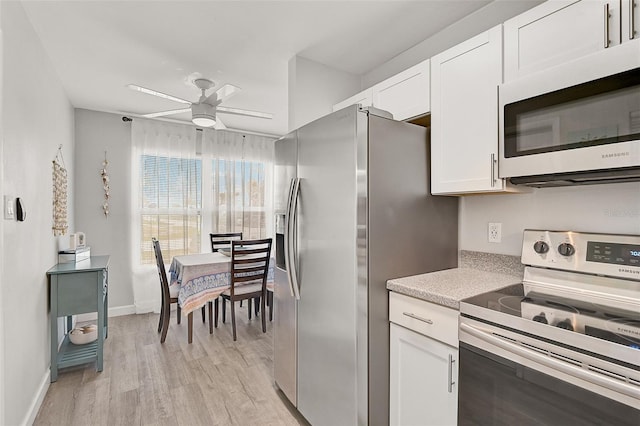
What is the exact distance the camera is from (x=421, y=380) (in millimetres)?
1521

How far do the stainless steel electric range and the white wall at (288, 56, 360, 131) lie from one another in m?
1.81

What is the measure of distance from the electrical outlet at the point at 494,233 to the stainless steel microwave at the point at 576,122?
409 mm

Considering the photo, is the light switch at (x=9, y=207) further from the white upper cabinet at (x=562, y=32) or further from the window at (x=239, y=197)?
the window at (x=239, y=197)

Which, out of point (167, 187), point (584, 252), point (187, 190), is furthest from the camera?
point (187, 190)

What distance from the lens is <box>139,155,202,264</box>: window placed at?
4324mm

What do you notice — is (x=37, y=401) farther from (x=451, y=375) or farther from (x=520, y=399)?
(x=520, y=399)

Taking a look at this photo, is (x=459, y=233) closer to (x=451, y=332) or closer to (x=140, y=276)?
(x=451, y=332)

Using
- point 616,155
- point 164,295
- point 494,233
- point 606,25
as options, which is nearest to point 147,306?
point 164,295

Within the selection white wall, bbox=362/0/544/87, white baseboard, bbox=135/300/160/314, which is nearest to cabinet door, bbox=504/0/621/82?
white wall, bbox=362/0/544/87

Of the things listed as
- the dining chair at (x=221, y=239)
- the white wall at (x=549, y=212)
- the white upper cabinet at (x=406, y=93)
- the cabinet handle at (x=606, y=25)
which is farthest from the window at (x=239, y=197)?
the cabinet handle at (x=606, y=25)

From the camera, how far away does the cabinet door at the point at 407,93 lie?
1916mm

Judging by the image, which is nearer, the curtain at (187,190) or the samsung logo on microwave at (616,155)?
the samsung logo on microwave at (616,155)

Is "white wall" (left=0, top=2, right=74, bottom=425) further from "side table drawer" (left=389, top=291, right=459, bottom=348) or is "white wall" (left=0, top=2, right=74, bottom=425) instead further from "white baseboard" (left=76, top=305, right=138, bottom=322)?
"side table drawer" (left=389, top=291, right=459, bottom=348)

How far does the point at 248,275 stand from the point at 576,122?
3.10 metres
